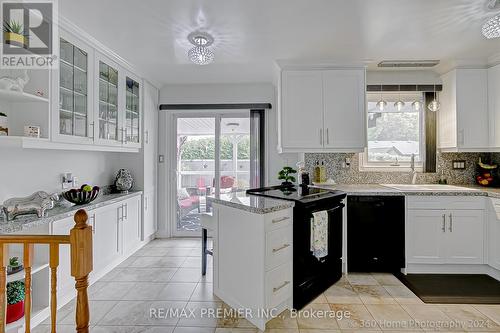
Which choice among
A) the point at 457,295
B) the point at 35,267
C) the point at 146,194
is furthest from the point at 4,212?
the point at 457,295

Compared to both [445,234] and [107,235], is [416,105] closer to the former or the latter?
[445,234]

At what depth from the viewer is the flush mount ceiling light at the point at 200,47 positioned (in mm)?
2521

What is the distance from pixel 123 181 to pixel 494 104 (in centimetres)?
458

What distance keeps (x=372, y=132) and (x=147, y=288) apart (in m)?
3.35

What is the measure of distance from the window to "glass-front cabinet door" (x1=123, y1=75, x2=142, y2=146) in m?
3.06

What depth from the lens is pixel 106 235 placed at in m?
2.90

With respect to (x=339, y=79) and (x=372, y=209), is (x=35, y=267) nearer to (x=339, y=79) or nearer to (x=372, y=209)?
(x=372, y=209)

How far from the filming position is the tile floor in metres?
2.06

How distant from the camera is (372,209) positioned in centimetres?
293

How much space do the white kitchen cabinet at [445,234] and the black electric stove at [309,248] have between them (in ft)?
2.79

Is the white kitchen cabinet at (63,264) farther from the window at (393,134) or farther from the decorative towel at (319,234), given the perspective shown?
the window at (393,134)

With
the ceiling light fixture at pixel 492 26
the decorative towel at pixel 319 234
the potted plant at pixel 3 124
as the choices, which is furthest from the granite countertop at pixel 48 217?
the ceiling light fixture at pixel 492 26

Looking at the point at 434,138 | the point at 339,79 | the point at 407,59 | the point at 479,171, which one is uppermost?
the point at 407,59

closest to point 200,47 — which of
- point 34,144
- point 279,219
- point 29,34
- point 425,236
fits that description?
point 29,34
